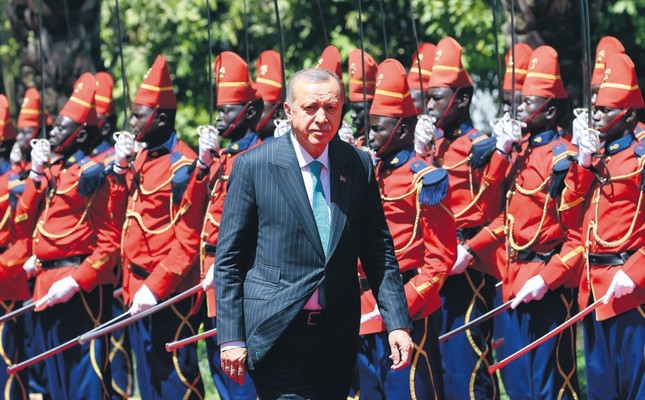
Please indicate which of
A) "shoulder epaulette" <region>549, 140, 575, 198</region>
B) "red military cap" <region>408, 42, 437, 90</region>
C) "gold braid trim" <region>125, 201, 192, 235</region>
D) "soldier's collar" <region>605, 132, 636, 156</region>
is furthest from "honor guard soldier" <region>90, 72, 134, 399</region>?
"soldier's collar" <region>605, 132, 636, 156</region>

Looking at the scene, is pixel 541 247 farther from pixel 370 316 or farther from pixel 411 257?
pixel 370 316

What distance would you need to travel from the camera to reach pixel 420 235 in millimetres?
8461

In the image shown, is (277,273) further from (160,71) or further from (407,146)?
(160,71)

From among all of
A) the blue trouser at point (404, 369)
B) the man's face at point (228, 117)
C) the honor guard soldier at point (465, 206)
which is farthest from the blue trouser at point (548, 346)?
the man's face at point (228, 117)

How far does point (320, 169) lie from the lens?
6531mm

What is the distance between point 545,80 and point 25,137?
184 inches

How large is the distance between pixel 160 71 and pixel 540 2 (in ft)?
10.6

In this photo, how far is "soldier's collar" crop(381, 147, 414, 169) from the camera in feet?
28.2

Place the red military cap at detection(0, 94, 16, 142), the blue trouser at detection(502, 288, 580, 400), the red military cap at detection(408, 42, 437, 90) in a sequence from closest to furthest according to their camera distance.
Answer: the blue trouser at detection(502, 288, 580, 400)
the red military cap at detection(408, 42, 437, 90)
the red military cap at detection(0, 94, 16, 142)

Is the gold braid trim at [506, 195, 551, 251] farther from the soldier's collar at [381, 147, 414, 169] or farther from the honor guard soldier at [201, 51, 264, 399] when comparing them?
the honor guard soldier at [201, 51, 264, 399]

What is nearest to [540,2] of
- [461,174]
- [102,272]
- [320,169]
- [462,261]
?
[461,174]

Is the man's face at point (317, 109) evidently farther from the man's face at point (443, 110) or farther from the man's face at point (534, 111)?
the man's face at point (443, 110)

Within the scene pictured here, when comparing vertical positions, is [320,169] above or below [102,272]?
above

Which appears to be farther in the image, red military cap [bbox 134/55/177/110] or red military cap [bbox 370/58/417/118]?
red military cap [bbox 134/55/177/110]
